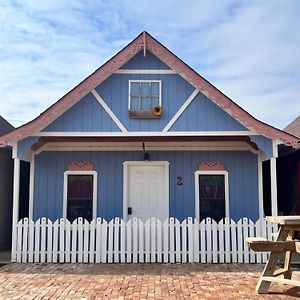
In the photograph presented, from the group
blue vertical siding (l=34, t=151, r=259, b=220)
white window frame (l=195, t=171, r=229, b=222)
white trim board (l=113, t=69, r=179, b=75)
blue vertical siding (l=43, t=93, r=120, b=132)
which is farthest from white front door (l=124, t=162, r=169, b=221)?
white trim board (l=113, t=69, r=179, b=75)

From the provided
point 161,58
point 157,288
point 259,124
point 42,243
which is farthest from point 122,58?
point 157,288

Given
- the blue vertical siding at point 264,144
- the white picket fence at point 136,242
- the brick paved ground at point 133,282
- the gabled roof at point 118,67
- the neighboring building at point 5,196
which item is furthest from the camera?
the neighboring building at point 5,196

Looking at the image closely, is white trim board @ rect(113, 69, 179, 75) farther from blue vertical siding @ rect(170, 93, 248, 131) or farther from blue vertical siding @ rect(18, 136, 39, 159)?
blue vertical siding @ rect(18, 136, 39, 159)

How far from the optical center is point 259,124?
9.41 metres

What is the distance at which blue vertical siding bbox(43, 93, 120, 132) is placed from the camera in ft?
31.7

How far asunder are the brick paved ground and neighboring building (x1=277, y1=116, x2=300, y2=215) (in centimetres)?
484

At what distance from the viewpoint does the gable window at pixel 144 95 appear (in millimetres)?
9867

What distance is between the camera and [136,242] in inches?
364

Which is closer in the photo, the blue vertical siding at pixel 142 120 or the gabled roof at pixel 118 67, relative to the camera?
the gabled roof at pixel 118 67

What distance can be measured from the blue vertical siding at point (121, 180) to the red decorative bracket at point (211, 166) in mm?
114

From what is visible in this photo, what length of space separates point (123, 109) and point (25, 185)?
5520 mm

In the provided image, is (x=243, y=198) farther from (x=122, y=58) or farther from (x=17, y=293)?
(x=17, y=293)

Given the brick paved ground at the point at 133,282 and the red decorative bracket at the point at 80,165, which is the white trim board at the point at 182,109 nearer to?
the red decorative bracket at the point at 80,165

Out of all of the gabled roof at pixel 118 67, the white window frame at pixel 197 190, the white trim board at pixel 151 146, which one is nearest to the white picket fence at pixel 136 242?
the white window frame at pixel 197 190
